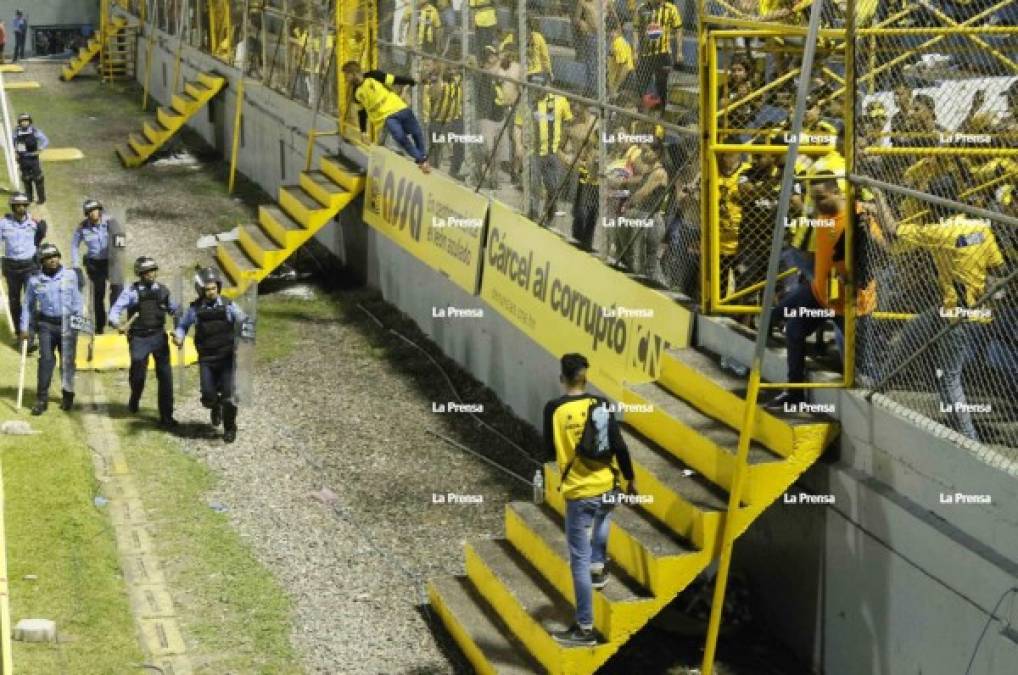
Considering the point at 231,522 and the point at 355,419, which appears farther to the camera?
the point at 355,419

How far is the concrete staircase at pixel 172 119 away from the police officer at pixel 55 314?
54.4 feet

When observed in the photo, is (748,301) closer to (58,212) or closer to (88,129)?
(58,212)

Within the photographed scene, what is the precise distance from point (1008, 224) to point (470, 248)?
33.9 feet

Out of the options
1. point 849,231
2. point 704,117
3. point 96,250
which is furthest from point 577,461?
point 96,250

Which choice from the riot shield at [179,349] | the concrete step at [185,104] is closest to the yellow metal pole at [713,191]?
the riot shield at [179,349]

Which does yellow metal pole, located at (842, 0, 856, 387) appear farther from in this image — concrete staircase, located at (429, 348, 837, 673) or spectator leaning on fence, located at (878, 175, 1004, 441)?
spectator leaning on fence, located at (878, 175, 1004, 441)

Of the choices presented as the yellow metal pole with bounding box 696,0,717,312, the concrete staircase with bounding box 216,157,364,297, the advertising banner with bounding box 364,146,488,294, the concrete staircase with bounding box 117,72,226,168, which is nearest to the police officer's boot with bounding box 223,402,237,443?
the advertising banner with bounding box 364,146,488,294

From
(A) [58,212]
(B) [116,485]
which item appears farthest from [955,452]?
(A) [58,212]

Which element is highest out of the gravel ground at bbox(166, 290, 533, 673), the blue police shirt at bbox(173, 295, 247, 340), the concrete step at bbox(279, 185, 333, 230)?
the concrete step at bbox(279, 185, 333, 230)

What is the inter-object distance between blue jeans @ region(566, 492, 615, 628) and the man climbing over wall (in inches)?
449

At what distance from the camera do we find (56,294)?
20016mm

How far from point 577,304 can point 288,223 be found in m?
9.62

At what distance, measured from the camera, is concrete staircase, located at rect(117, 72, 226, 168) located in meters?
36.3

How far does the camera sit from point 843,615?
12398 millimetres
